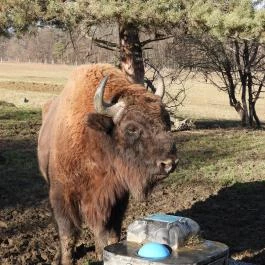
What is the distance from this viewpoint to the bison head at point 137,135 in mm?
5173

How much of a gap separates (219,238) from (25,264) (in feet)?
8.31

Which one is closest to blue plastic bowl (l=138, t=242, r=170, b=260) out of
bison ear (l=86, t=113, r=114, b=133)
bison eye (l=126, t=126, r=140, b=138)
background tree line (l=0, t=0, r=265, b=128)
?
bison eye (l=126, t=126, r=140, b=138)

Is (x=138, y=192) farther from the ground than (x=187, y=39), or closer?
closer

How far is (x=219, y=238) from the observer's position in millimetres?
7098

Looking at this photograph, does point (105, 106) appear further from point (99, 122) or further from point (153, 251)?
point (153, 251)

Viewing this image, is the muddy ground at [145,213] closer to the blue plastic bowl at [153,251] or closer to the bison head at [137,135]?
the bison head at [137,135]

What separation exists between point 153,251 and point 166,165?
1577mm

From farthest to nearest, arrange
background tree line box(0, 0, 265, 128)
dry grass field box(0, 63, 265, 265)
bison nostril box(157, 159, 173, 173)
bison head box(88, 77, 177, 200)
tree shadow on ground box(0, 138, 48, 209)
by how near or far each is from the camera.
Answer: background tree line box(0, 0, 265, 128), tree shadow on ground box(0, 138, 48, 209), dry grass field box(0, 63, 265, 265), bison head box(88, 77, 177, 200), bison nostril box(157, 159, 173, 173)

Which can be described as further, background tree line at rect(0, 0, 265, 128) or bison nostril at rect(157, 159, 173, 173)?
background tree line at rect(0, 0, 265, 128)

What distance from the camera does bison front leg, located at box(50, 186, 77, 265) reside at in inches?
231

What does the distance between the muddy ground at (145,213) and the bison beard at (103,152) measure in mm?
676

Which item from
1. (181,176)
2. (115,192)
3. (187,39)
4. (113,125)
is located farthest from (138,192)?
(187,39)

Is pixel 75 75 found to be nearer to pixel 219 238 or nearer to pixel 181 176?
pixel 219 238

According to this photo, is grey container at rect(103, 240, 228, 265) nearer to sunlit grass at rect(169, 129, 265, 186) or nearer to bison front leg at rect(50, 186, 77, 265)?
bison front leg at rect(50, 186, 77, 265)
